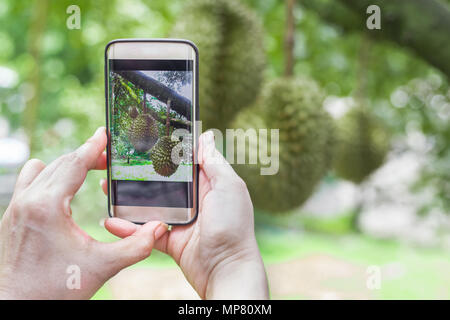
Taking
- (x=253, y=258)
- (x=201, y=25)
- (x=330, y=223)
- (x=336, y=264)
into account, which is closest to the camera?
(x=253, y=258)

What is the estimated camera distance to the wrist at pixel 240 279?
0.32 m

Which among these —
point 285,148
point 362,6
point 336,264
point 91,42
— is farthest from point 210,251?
point 336,264

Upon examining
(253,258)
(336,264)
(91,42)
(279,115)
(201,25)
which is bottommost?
(336,264)

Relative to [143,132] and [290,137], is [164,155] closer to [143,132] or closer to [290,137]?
[143,132]

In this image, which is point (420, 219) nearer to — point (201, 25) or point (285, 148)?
point (285, 148)

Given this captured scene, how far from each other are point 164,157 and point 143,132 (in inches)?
1.2

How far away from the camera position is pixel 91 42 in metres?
1.17

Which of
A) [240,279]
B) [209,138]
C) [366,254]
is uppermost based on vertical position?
[209,138]

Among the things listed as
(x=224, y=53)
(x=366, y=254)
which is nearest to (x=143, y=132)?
(x=224, y=53)

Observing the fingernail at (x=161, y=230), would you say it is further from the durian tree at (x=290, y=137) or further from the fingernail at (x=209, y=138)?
the durian tree at (x=290, y=137)

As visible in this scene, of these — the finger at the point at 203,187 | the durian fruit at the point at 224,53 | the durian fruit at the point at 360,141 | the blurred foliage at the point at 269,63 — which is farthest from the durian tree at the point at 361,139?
the finger at the point at 203,187

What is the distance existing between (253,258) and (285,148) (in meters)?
0.30

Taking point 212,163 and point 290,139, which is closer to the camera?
point 212,163

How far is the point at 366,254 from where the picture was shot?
1990 millimetres
